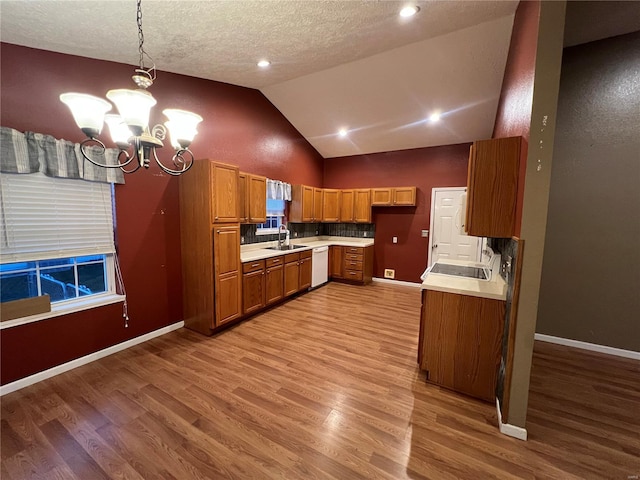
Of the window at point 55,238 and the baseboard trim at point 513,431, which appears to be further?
the window at point 55,238

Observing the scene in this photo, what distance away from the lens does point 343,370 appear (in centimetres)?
247

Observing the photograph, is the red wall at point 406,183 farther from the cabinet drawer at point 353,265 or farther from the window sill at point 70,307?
the window sill at point 70,307

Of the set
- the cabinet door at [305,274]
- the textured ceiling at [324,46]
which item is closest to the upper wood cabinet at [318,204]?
the cabinet door at [305,274]

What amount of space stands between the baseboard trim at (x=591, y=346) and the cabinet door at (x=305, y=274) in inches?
132

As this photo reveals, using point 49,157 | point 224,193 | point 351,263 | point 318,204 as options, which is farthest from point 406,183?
point 49,157

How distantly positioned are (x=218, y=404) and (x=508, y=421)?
2104mm

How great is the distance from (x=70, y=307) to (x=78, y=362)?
55cm

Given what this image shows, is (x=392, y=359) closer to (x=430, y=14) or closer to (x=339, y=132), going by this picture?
(x=430, y=14)

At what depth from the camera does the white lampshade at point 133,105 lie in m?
1.23

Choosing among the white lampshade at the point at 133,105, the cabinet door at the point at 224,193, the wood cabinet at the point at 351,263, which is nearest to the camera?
the white lampshade at the point at 133,105

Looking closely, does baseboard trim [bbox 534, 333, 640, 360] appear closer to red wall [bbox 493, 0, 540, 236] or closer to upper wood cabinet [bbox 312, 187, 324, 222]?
red wall [bbox 493, 0, 540, 236]

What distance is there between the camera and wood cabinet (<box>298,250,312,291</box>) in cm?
459

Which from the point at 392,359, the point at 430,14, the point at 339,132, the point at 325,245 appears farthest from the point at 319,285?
the point at 430,14

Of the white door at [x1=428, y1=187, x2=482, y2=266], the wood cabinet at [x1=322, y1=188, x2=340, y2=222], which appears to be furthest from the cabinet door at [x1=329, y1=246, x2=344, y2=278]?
the white door at [x1=428, y1=187, x2=482, y2=266]
